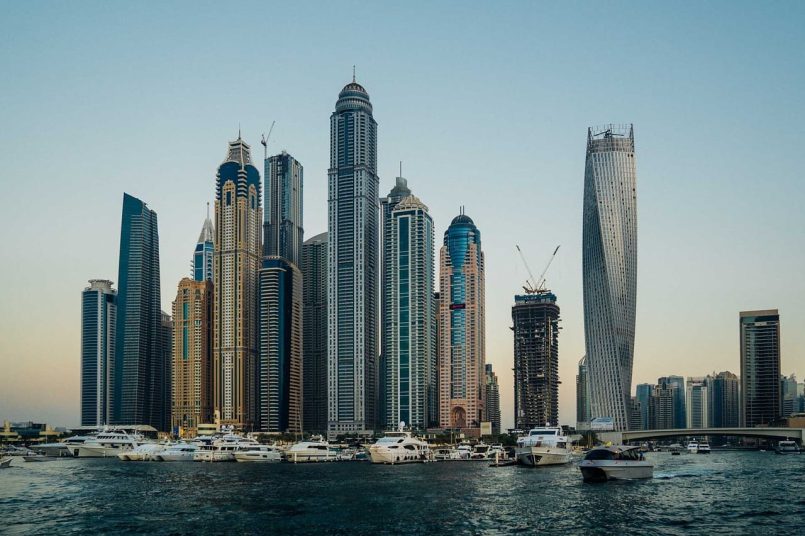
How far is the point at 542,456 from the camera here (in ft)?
601

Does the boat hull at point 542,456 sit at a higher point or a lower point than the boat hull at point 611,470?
lower

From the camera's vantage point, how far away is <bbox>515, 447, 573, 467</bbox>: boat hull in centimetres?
18238

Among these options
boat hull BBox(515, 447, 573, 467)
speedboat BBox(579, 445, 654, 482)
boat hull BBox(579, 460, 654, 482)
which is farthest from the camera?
boat hull BBox(515, 447, 573, 467)

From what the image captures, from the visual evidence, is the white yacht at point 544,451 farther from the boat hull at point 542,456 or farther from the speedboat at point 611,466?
the speedboat at point 611,466

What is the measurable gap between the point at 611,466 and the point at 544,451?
5321 cm

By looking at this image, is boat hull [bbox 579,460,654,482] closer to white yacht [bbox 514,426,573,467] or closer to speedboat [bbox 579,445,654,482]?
speedboat [bbox 579,445,654,482]

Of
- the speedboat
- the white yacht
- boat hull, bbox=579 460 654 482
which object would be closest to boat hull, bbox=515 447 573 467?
the white yacht

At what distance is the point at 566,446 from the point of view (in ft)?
636

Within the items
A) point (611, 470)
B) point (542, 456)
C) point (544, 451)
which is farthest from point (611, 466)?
point (542, 456)

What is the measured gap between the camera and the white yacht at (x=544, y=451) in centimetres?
18275

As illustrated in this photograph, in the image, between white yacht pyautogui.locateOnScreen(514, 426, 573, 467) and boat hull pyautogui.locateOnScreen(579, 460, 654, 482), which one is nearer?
boat hull pyautogui.locateOnScreen(579, 460, 654, 482)

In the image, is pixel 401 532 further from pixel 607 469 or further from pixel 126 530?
pixel 607 469

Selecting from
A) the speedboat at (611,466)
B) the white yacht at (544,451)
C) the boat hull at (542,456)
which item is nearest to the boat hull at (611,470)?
the speedboat at (611,466)

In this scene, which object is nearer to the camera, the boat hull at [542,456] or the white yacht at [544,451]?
the boat hull at [542,456]
